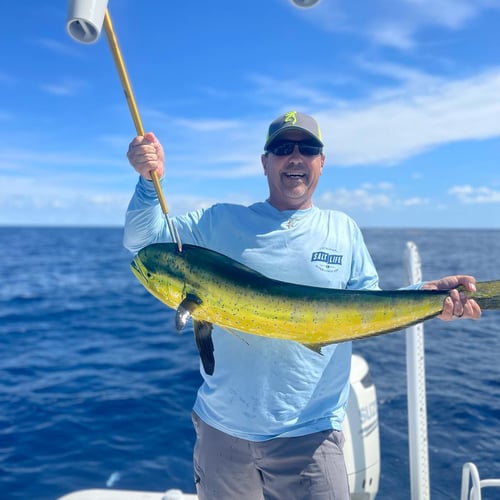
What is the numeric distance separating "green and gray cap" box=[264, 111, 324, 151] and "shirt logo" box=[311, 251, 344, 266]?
2.17 ft

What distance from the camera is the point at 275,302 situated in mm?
2221

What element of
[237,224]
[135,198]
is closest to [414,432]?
[237,224]

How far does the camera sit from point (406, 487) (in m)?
5.68

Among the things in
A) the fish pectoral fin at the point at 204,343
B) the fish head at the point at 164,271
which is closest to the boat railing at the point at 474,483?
the fish pectoral fin at the point at 204,343

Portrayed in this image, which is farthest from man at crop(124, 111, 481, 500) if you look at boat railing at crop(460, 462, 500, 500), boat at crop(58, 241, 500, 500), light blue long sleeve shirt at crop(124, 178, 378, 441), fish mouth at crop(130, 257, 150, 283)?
boat at crop(58, 241, 500, 500)

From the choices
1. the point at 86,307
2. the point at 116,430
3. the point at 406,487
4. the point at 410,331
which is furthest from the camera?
the point at 86,307

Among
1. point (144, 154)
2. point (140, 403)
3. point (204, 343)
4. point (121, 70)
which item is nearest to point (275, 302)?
point (204, 343)

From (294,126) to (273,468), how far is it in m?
1.96

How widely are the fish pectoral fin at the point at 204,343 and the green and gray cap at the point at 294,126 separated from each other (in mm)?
1215

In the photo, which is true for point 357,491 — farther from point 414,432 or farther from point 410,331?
point 410,331

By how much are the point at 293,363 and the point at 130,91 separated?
165 centimetres

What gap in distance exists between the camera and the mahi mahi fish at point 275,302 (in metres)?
2.21

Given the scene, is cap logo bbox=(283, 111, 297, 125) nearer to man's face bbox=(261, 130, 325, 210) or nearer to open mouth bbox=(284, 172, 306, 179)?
man's face bbox=(261, 130, 325, 210)

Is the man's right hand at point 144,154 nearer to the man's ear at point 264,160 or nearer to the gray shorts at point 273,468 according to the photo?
the man's ear at point 264,160
